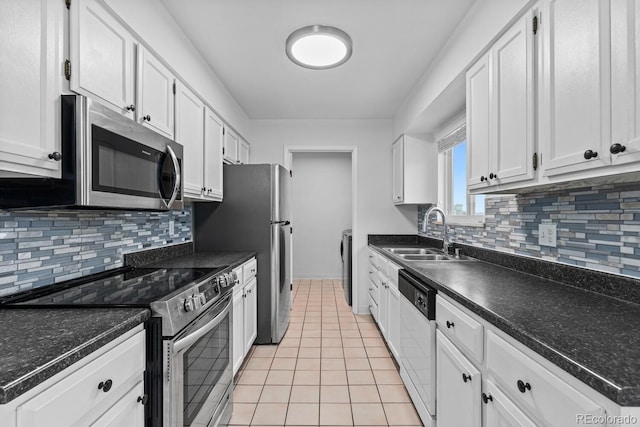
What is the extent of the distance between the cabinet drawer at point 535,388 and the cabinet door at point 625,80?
65cm

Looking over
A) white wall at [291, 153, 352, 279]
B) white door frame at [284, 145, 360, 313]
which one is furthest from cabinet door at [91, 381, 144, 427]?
white wall at [291, 153, 352, 279]

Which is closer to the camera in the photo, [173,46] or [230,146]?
[173,46]

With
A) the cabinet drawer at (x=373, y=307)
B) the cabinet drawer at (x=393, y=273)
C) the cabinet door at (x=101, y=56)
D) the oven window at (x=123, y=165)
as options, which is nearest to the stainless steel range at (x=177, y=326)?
the oven window at (x=123, y=165)

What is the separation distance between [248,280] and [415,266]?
1.33 meters

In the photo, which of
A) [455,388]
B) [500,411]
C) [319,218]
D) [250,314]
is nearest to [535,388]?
[500,411]

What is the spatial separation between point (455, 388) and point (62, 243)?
1.88 metres

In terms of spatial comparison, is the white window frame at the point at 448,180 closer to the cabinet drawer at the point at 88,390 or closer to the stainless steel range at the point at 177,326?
the stainless steel range at the point at 177,326

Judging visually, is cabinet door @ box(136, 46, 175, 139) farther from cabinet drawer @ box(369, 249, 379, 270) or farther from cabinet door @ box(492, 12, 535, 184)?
cabinet drawer @ box(369, 249, 379, 270)

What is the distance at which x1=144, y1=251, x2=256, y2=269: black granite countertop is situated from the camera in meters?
2.08

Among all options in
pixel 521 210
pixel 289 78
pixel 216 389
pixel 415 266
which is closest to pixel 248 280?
pixel 216 389

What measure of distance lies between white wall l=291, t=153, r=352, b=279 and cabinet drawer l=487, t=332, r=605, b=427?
15.7 feet

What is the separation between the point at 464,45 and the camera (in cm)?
191

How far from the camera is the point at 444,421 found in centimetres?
150

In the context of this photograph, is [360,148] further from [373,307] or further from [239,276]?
[239,276]
